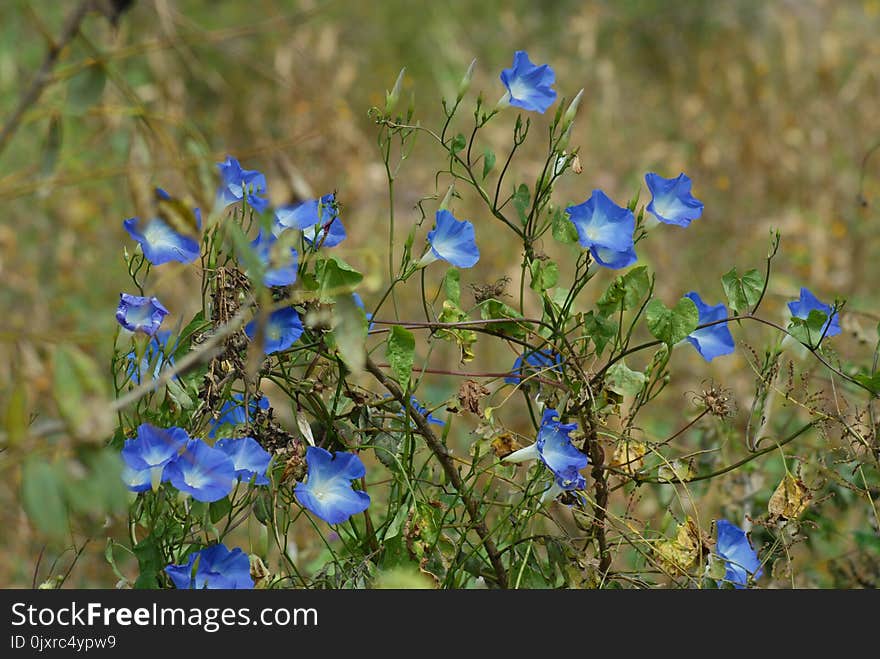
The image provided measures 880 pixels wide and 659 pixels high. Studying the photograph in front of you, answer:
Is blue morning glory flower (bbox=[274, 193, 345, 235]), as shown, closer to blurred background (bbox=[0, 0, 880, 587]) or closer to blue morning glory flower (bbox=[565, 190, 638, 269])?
blue morning glory flower (bbox=[565, 190, 638, 269])

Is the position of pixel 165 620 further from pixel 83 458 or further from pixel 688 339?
pixel 688 339

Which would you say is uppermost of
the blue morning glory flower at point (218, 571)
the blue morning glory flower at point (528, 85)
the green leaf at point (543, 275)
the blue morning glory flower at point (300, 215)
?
the blue morning glory flower at point (528, 85)

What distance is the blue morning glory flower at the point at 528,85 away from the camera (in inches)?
51.7

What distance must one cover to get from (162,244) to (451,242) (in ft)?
1.10

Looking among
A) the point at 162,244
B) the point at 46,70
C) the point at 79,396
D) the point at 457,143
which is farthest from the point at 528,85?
→ the point at 79,396

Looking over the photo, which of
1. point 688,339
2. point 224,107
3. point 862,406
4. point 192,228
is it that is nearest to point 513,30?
point 224,107

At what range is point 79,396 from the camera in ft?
2.41

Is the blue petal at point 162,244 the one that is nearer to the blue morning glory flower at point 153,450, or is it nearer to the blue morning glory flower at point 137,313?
the blue morning glory flower at point 137,313

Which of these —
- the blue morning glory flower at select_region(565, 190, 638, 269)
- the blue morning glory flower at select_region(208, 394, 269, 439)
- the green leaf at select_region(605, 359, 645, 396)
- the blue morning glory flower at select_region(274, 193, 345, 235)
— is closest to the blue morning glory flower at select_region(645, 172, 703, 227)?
the blue morning glory flower at select_region(565, 190, 638, 269)

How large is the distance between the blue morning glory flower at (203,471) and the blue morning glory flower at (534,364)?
362mm

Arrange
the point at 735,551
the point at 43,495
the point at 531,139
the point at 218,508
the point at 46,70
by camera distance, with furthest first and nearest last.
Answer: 1. the point at 531,139
2. the point at 735,551
3. the point at 218,508
4. the point at 46,70
5. the point at 43,495

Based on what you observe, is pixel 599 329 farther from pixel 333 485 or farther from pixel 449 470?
pixel 333 485

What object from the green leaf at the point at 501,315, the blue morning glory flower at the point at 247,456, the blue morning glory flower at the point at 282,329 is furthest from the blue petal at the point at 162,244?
the green leaf at the point at 501,315

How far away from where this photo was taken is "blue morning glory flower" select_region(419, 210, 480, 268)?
48.0 inches
